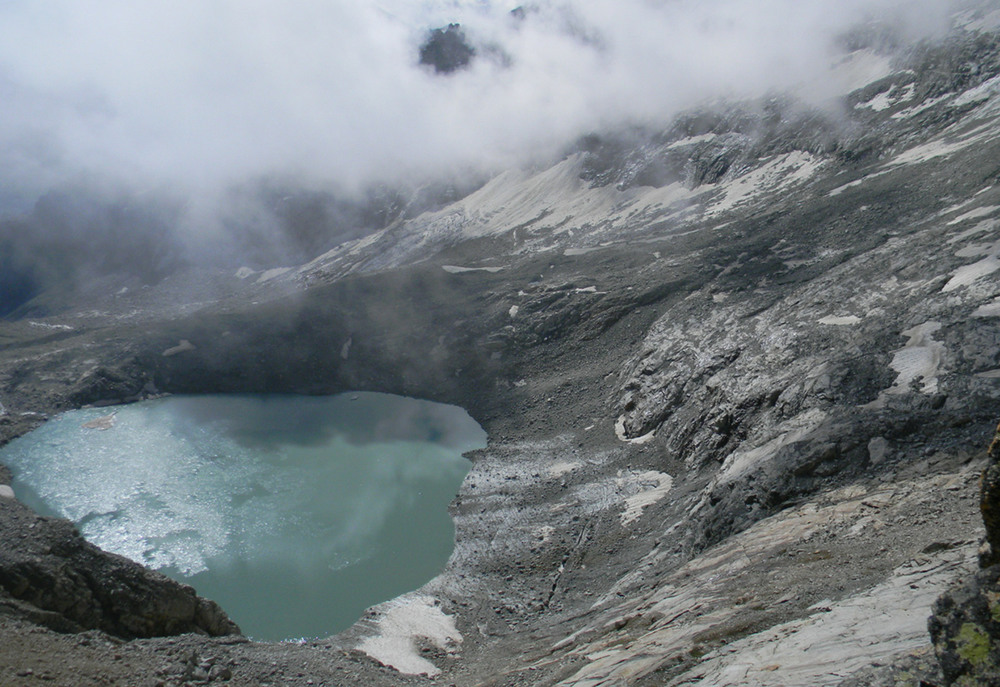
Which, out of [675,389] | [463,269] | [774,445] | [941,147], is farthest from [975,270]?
[463,269]

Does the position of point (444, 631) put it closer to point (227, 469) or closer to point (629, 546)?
point (629, 546)

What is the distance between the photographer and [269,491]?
41.7 metres

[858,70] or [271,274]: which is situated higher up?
[271,274]

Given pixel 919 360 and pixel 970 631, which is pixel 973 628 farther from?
pixel 919 360

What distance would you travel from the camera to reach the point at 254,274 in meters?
112

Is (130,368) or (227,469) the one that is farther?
(130,368)

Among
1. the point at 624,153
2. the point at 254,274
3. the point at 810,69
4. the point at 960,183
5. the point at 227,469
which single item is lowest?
the point at 960,183

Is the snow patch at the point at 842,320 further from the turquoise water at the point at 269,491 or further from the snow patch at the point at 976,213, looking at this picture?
the turquoise water at the point at 269,491

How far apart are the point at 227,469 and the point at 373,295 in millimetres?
26697

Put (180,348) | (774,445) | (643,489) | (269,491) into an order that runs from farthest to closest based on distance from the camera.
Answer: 1. (180,348)
2. (269,491)
3. (643,489)
4. (774,445)

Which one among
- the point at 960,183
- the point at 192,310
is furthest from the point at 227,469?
the point at 192,310

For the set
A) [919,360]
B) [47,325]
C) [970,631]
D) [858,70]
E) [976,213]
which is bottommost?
[970,631]

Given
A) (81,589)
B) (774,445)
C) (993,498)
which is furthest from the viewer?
(774,445)

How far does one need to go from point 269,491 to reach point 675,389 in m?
26.6
